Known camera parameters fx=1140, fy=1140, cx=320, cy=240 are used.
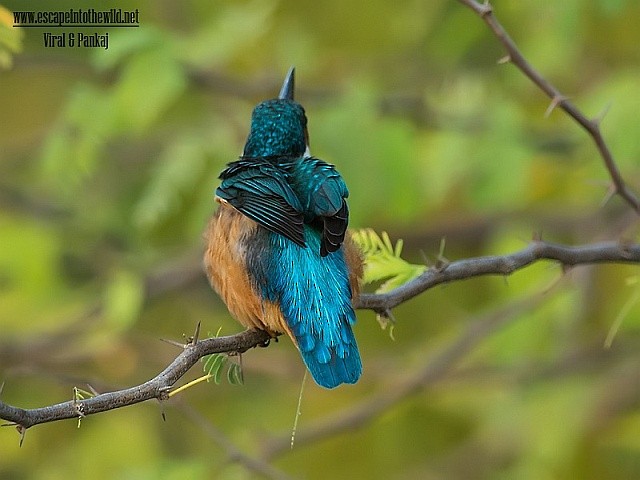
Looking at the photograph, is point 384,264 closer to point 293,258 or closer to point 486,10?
point 293,258

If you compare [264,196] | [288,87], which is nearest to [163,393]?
[264,196]

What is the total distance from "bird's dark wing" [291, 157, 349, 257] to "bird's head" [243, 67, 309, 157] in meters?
0.56

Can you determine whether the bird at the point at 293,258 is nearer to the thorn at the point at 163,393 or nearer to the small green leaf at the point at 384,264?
the small green leaf at the point at 384,264

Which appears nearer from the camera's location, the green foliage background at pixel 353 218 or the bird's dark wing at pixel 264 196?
the bird's dark wing at pixel 264 196

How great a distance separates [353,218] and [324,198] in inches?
54.8

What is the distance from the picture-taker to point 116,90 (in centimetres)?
418

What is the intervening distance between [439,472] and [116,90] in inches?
100

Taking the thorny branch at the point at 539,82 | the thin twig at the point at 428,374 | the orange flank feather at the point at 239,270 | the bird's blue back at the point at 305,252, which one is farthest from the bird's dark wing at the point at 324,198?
the thin twig at the point at 428,374

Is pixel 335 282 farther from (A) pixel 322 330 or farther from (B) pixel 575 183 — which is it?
(B) pixel 575 183

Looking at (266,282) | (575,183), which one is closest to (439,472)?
(575,183)

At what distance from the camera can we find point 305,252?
2799 mm

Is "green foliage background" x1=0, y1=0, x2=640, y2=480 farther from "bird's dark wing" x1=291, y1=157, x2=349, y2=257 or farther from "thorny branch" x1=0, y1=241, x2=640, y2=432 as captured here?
"thorny branch" x1=0, y1=241, x2=640, y2=432

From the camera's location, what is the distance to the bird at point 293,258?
103 inches

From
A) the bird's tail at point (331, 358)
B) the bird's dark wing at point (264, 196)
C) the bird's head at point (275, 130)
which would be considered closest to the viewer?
the bird's tail at point (331, 358)
